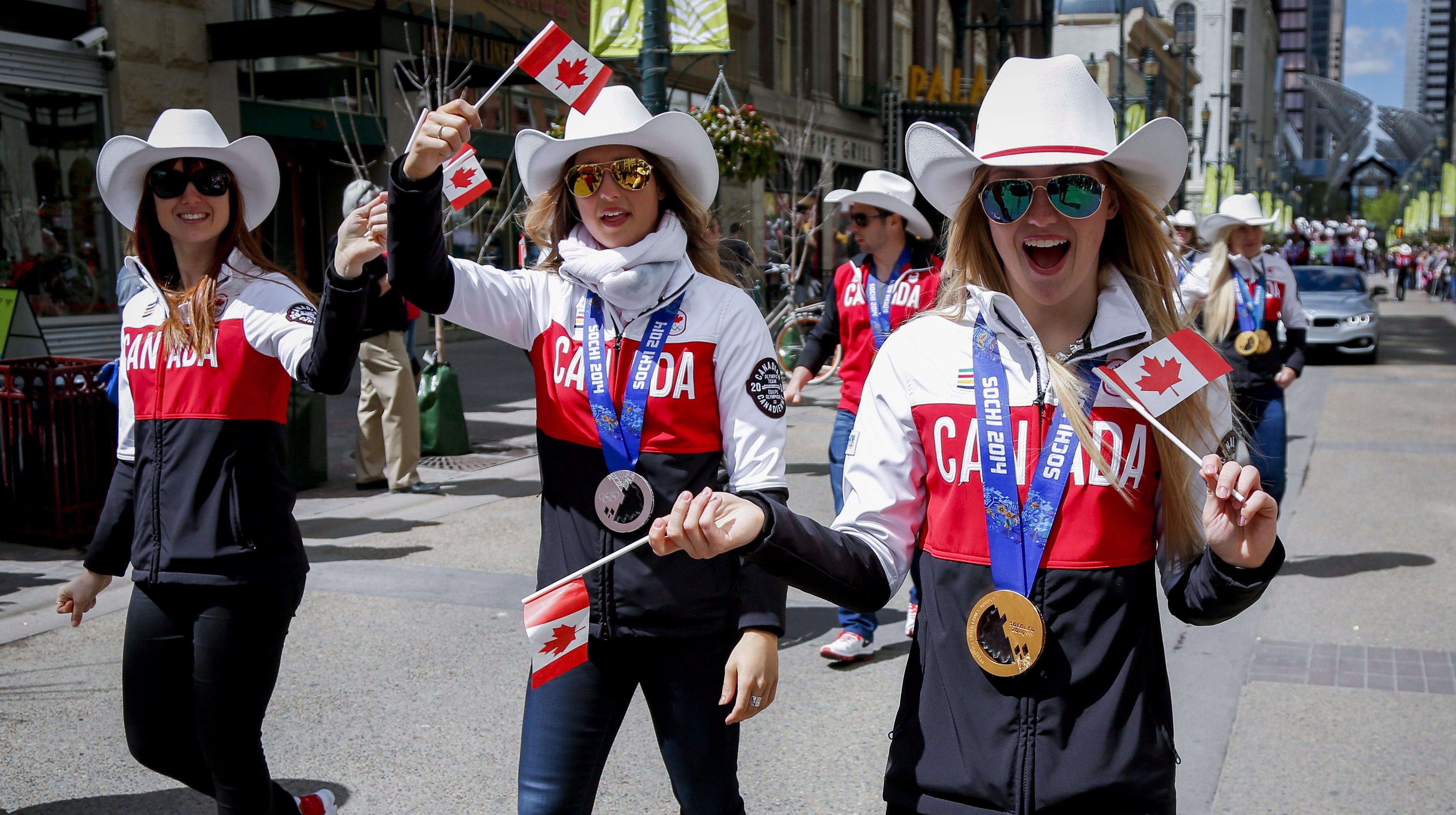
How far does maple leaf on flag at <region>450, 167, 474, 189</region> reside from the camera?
2.97 metres

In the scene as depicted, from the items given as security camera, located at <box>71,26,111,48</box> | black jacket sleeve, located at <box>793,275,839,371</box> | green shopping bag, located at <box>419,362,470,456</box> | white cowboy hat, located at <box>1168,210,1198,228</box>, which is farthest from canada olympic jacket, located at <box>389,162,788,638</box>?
security camera, located at <box>71,26,111,48</box>

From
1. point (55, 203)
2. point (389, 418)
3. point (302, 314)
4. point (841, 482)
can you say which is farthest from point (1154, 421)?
point (55, 203)

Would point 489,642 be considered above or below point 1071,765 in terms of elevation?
below

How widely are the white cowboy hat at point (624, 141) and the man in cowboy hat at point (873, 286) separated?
9.13 feet

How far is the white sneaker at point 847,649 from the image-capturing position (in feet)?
17.7

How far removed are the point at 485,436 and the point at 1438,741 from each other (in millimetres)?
8699

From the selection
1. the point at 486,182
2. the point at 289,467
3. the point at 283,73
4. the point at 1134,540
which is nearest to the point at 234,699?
the point at 486,182

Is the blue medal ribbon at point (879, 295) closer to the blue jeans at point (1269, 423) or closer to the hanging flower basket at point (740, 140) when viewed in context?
the blue jeans at point (1269, 423)

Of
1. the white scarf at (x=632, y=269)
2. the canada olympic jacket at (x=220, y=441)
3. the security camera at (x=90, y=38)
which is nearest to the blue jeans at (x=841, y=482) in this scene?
the white scarf at (x=632, y=269)

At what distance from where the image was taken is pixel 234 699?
9.60 ft

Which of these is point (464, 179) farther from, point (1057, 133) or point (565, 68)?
point (1057, 133)

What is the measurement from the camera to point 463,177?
9.82ft

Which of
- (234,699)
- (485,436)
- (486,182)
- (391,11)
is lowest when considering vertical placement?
(485,436)

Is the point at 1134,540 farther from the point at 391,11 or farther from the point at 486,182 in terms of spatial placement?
Result: the point at 391,11
